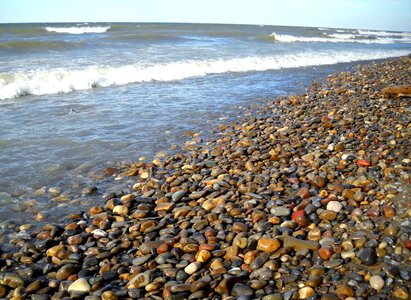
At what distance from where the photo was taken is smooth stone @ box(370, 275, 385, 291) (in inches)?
81.6

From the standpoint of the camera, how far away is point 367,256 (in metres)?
2.33

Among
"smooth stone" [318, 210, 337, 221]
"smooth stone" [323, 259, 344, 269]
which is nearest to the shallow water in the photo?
Answer: "smooth stone" [318, 210, 337, 221]

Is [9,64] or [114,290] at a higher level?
[9,64]

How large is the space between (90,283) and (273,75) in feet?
36.3

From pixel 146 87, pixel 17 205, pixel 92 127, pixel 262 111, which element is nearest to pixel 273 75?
pixel 146 87

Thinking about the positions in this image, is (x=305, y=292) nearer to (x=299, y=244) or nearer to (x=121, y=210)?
(x=299, y=244)

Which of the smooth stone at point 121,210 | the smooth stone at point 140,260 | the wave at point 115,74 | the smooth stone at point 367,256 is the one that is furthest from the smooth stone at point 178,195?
the wave at point 115,74

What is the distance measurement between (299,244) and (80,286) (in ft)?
5.22

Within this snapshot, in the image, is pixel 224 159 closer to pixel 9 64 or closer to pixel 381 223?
pixel 381 223

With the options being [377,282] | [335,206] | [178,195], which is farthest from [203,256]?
[335,206]

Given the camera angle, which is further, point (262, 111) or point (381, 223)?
point (262, 111)

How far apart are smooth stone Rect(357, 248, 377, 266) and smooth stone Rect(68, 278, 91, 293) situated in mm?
1874

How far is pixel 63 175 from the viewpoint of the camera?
13.5 ft

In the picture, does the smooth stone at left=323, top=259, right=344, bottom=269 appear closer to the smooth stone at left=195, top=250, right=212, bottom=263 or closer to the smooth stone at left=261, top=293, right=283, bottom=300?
the smooth stone at left=261, top=293, right=283, bottom=300
